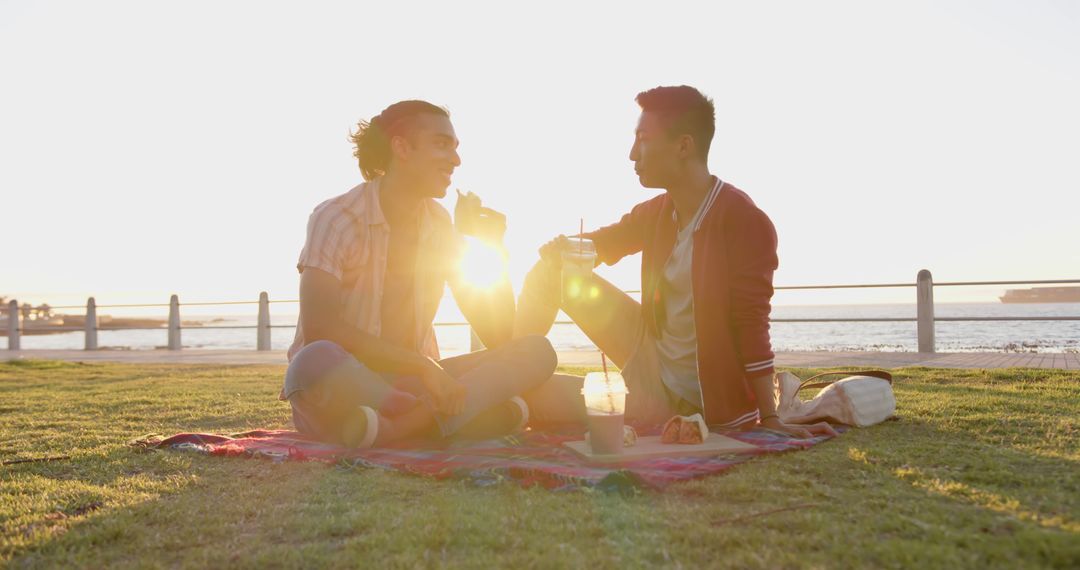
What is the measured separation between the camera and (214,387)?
583cm

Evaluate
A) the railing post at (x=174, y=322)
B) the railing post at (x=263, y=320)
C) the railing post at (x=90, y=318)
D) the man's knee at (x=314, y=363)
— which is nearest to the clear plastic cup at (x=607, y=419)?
the man's knee at (x=314, y=363)

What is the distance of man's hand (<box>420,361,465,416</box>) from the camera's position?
2621 mm

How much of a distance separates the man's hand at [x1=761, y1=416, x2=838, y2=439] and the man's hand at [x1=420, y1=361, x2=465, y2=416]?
1.17m

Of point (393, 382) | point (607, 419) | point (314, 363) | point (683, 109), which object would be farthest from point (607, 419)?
point (683, 109)

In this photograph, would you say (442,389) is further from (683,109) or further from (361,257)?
(683,109)

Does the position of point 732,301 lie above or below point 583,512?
above

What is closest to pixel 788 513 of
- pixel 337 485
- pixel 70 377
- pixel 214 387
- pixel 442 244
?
pixel 337 485

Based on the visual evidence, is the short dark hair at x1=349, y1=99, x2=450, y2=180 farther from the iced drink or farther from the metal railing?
the metal railing

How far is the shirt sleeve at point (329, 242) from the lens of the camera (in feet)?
8.93

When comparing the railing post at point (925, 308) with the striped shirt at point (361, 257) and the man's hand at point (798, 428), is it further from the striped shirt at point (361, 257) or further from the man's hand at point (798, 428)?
the striped shirt at point (361, 257)

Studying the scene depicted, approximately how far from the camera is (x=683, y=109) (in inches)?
117

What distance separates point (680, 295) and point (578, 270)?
425 mm

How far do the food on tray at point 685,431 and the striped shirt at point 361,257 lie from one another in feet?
3.62

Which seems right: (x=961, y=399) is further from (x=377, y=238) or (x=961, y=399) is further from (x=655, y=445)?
(x=377, y=238)
